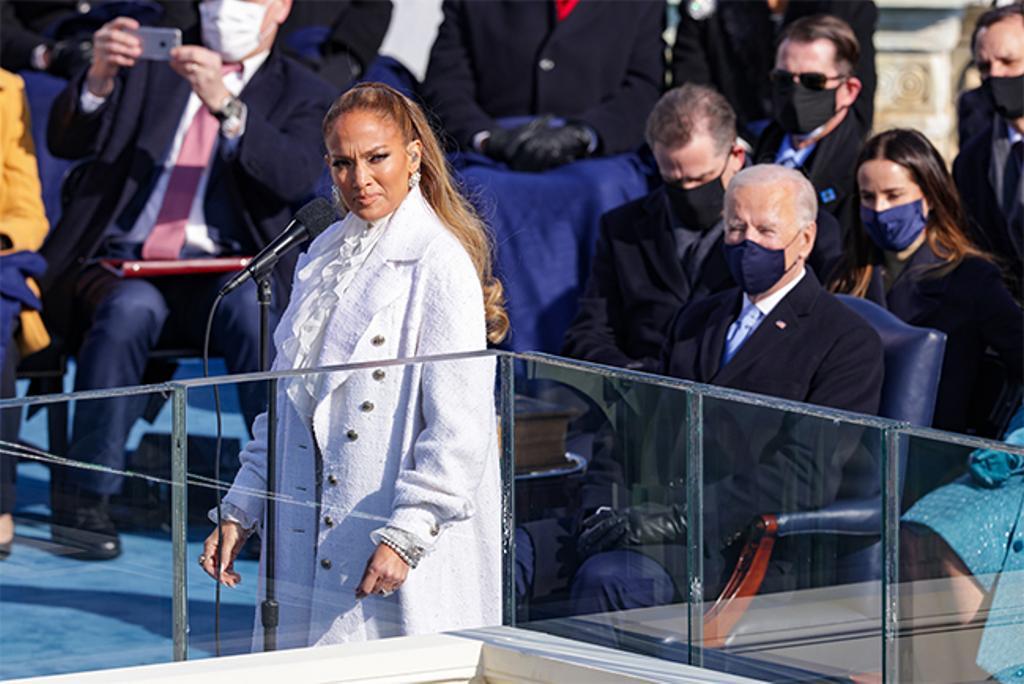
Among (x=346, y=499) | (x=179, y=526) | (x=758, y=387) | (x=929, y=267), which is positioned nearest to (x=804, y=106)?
(x=929, y=267)

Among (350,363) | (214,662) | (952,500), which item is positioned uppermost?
(350,363)

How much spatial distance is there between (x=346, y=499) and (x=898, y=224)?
7.06 ft

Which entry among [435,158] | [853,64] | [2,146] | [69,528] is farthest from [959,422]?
[2,146]

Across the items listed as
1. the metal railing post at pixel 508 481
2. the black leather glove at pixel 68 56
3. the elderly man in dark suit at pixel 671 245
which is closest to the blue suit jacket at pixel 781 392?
the metal railing post at pixel 508 481

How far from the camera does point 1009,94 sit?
5.62m

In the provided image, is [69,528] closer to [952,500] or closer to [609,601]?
[609,601]

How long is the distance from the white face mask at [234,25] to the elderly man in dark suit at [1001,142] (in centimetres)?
211

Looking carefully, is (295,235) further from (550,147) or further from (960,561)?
(550,147)

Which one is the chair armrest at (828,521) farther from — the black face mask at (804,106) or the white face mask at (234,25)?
the white face mask at (234,25)

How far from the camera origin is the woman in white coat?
3.42m

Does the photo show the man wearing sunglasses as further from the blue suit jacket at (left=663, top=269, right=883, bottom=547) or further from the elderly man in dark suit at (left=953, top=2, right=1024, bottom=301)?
the blue suit jacket at (left=663, top=269, right=883, bottom=547)

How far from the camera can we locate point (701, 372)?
469 cm

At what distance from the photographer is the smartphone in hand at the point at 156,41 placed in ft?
19.7

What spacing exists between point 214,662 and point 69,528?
92cm
